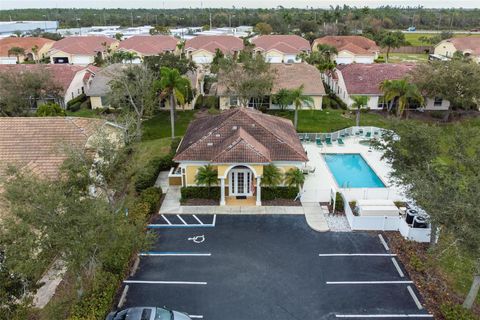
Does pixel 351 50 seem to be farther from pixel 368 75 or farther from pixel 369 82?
pixel 369 82

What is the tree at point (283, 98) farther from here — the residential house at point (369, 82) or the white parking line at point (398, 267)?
the white parking line at point (398, 267)

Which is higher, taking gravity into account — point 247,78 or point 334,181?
point 247,78

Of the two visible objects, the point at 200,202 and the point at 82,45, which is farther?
the point at 82,45

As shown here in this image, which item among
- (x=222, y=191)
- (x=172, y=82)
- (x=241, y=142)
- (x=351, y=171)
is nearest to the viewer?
(x=241, y=142)

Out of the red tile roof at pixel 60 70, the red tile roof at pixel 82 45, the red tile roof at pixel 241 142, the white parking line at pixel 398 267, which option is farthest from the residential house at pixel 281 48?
the white parking line at pixel 398 267

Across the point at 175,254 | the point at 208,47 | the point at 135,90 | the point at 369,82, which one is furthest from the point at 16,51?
the point at 175,254

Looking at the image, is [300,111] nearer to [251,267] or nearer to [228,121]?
[228,121]

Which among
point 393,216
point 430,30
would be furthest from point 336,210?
point 430,30
